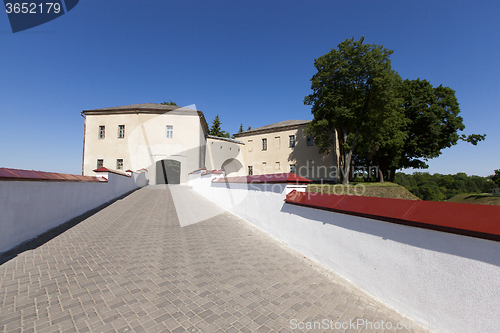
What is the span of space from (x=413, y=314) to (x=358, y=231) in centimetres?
110

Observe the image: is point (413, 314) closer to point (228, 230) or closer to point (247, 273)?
point (247, 273)

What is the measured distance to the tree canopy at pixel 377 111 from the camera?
20812 millimetres

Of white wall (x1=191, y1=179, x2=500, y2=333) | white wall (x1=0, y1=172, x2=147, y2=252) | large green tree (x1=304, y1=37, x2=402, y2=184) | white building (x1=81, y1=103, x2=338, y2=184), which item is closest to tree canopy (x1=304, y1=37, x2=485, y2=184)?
large green tree (x1=304, y1=37, x2=402, y2=184)

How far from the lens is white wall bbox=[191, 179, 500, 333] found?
196 centimetres

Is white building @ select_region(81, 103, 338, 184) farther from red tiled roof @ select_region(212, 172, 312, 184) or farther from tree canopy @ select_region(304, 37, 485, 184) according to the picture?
red tiled roof @ select_region(212, 172, 312, 184)

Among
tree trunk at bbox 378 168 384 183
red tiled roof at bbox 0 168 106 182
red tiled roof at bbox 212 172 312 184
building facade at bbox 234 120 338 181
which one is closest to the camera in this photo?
red tiled roof at bbox 0 168 106 182

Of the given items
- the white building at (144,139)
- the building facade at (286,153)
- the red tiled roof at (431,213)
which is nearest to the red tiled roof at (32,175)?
the red tiled roof at (431,213)

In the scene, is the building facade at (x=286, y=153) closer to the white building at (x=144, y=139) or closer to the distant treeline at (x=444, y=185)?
the white building at (x=144, y=139)

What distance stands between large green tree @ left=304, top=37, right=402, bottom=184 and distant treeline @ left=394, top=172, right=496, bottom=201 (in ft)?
198

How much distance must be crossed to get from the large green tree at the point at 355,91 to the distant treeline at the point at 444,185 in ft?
198

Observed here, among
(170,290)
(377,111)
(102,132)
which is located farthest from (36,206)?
(102,132)

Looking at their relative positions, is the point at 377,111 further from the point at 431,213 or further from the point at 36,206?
the point at 36,206

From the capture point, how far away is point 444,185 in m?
84.6

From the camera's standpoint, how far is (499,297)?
6.09 ft
